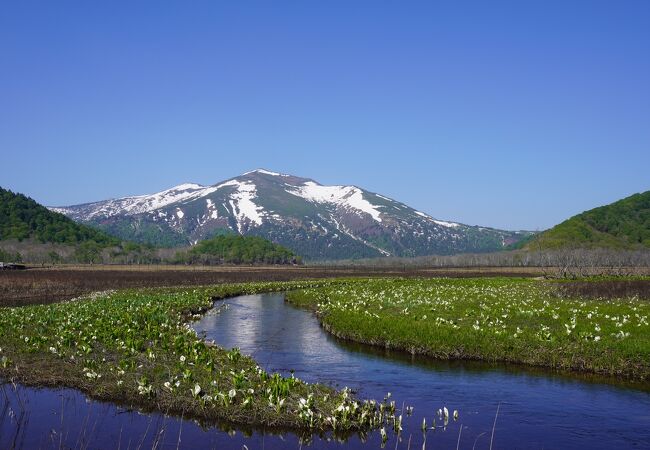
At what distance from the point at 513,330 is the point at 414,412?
12688 millimetres

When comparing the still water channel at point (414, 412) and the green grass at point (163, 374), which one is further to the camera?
the green grass at point (163, 374)

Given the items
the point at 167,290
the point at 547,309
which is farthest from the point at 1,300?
the point at 547,309

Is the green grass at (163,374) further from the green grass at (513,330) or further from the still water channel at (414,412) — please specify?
the green grass at (513,330)

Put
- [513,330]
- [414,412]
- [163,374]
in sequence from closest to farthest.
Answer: [414,412]
[163,374]
[513,330]

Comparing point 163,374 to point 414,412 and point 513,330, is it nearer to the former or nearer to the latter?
point 414,412

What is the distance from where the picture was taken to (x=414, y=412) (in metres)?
18.3

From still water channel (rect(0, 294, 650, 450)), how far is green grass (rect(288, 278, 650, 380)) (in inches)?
54.2

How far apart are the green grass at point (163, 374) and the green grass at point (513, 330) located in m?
9.47

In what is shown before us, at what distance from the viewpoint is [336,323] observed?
35.7 meters

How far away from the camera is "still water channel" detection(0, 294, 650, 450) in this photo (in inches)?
614

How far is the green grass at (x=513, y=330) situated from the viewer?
24.1 m

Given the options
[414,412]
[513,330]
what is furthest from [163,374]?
[513,330]

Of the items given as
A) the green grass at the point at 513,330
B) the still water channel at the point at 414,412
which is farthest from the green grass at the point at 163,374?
the green grass at the point at 513,330

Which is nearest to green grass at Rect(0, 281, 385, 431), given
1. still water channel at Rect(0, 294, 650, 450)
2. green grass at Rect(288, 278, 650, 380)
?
still water channel at Rect(0, 294, 650, 450)
